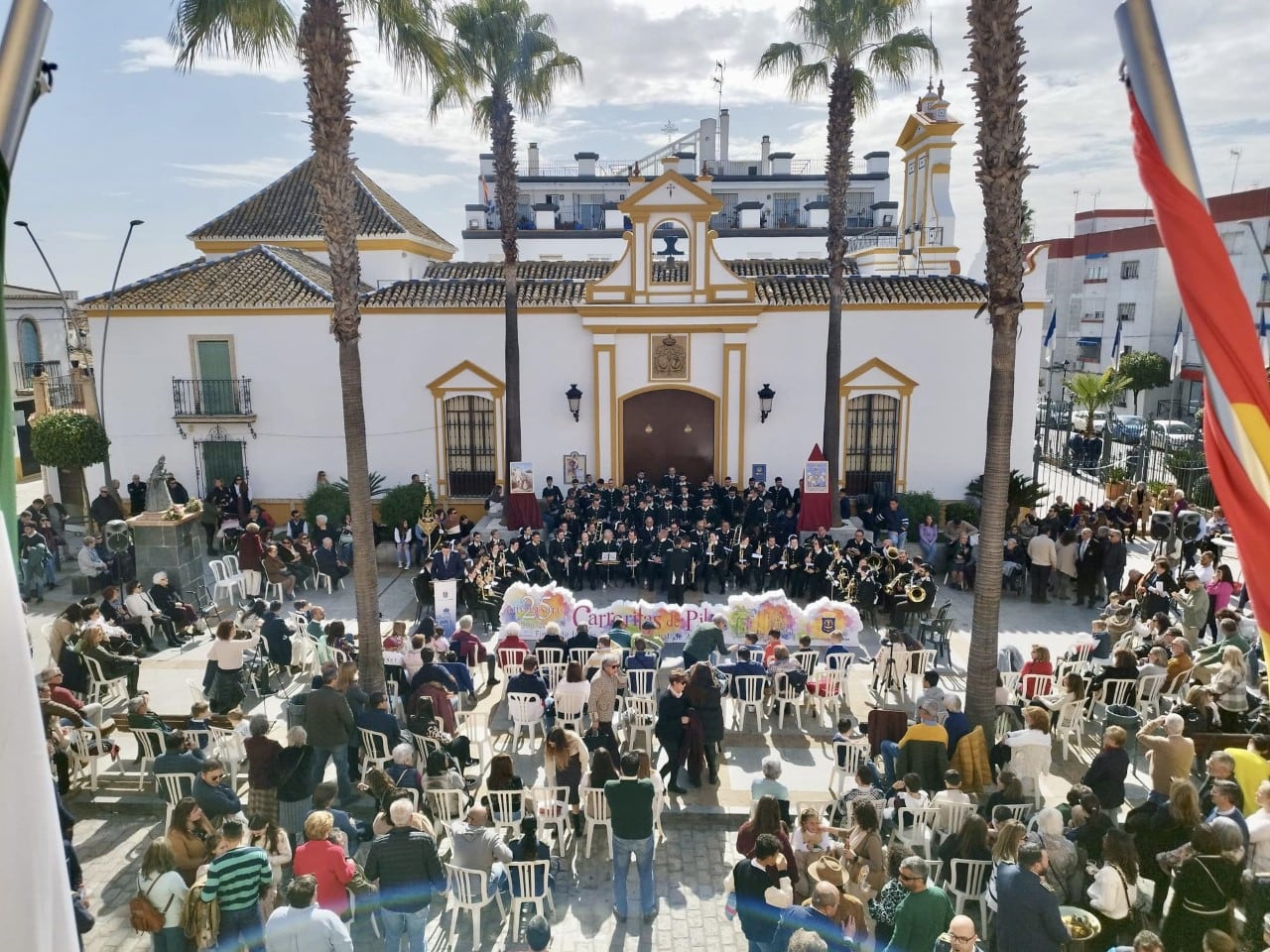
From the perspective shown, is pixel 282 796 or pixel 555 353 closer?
pixel 282 796

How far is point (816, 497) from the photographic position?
18312mm

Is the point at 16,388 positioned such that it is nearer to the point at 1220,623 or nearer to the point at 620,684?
the point at 620,684

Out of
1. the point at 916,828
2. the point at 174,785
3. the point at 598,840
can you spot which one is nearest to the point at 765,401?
the point at 598,840

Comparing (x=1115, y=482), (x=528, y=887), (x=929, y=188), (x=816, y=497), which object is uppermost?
(x=929, y=188)

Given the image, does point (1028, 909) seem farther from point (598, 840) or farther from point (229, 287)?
point (229, 287)

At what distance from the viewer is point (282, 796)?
27.2ft

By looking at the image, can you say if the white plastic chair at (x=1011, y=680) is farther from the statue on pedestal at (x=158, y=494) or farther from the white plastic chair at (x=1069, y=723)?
the statue on pedestal at (x=158, y=494)

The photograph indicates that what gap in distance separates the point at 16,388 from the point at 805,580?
105ft

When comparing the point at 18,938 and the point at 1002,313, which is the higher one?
the point at 1002,313

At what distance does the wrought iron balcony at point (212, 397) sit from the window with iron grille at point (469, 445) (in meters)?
4.59

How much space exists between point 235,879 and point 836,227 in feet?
51.4

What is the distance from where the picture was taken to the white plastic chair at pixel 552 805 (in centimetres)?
829

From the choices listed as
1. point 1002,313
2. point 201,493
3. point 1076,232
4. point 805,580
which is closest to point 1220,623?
point 1002,313

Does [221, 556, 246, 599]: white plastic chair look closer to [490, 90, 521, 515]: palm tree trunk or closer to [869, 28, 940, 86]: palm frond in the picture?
[490, 90, 521, 515]: palm tree trunk
